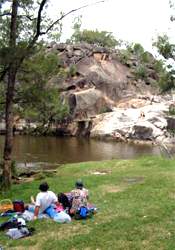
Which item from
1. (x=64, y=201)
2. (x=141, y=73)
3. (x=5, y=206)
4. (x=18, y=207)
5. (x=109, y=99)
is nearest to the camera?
(x=64, y=201)

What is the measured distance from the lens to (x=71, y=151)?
5606cm

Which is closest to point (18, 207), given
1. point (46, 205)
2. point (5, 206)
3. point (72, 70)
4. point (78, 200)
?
point (5, 206)

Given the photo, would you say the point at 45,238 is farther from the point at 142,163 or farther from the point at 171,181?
the point at 142,163

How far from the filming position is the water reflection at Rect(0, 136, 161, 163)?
161 feet

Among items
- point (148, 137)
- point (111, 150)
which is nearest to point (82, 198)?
point (111, 150)

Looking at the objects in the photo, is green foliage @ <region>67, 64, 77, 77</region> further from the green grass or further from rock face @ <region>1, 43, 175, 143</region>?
the green grass

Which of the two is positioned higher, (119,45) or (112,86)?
(119,45)

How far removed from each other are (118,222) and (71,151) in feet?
138

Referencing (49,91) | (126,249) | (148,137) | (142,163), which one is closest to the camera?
(126,249)

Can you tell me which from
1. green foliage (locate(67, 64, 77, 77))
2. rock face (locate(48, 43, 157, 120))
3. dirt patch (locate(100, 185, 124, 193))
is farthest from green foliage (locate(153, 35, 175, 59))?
green foliage (locate(67, 64, 77, 77))

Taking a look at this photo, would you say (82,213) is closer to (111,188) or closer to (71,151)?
(111,188)

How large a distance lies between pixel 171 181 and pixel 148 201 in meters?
4.81

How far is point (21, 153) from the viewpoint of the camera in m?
51.8

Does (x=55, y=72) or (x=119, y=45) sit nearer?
(x=55, y=72)
